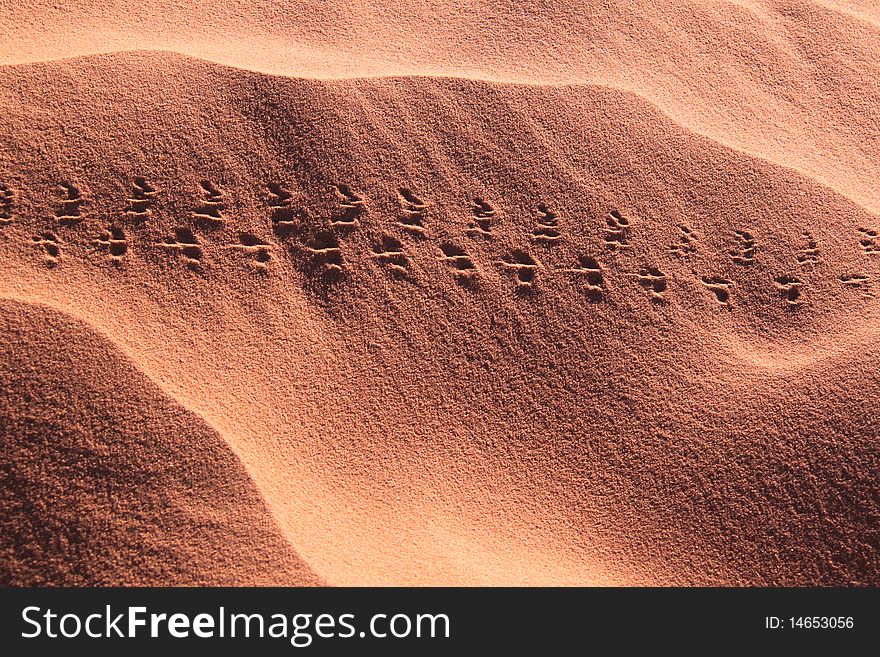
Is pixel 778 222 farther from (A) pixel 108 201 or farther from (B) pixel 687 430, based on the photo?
(A) pixel 108 201

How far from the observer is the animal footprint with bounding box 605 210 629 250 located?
6.40ft

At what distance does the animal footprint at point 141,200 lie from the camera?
188cm

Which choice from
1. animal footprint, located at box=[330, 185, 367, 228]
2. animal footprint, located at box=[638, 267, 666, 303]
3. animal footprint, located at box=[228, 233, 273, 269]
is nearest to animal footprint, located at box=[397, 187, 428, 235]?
animal footprint, located at box=[330, 185, 367, 228]

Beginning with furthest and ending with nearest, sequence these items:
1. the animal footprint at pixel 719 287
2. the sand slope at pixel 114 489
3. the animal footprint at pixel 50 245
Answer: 1. the animal footprint at pixel 719 287
2. the animal footprint at pixel 50 245
3. the sand slope at pixel 114 489

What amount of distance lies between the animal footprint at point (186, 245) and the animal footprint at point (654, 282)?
1.26m

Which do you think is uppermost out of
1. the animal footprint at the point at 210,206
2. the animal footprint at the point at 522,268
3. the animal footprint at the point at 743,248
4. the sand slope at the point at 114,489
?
the animal footprint at the point at 210,206

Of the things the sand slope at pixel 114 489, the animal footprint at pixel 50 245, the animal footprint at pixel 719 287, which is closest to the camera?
the sand slope at pixel 114 489

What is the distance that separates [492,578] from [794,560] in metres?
0.77

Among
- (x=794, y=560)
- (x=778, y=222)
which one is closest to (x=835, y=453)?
(x=794, y=560)

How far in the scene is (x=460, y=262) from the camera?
1.90 meters

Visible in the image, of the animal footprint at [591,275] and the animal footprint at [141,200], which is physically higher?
the animal footprint at [141,200]

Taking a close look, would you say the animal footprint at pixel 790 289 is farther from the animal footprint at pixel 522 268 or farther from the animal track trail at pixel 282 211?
the animal track trail at pixel 282 211

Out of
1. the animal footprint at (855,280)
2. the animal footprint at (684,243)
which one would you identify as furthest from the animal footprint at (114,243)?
the animal footprint at (855,280)

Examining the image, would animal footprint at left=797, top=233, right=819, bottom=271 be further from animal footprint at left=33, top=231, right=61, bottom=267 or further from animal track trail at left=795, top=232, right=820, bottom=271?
animal footprint at left=33, top=231, right=61, bottom=267
